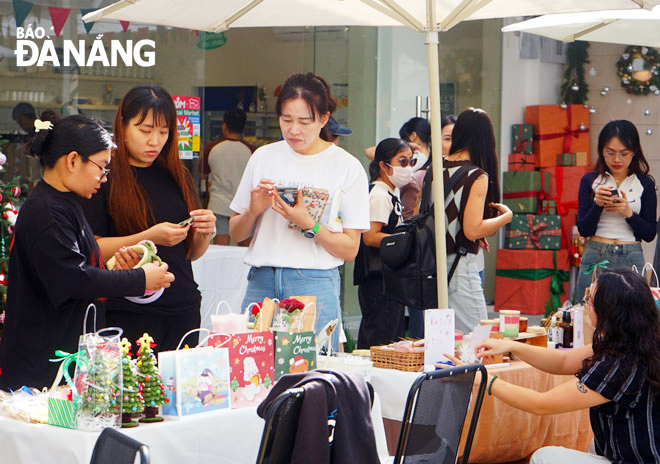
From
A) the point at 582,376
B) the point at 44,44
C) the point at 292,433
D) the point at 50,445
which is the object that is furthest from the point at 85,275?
the point at 44,44

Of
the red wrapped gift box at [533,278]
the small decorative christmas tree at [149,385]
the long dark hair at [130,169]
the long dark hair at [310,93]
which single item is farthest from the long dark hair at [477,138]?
the red wrapped gift box at [533,278]

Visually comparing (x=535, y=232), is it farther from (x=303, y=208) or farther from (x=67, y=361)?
(x=67, y=361)

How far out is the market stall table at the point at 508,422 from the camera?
366 centimetres

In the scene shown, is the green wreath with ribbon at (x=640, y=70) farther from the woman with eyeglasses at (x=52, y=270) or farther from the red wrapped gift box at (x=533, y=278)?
the woman with eyeglasses at (x=52, y=270)

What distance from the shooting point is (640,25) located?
6.30 meters

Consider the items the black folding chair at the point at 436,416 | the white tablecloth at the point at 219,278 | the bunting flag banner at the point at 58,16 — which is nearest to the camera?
the black folding chair at the point at 436,416

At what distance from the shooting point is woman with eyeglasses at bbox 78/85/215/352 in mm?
3312

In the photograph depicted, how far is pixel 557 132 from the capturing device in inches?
378

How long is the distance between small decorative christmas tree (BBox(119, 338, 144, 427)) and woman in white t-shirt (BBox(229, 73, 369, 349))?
4.08 feet

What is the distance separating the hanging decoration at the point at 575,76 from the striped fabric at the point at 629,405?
23.9 feet

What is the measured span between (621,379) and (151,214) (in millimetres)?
1674

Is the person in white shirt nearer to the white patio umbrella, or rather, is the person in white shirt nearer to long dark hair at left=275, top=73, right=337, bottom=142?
the white patio umbrella

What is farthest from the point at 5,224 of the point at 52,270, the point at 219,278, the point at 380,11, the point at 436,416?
the point at 436,416

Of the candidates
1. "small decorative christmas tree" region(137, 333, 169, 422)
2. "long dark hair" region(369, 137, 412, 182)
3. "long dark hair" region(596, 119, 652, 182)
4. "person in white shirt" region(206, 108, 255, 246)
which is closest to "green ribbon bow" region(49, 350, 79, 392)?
"small decorative christmas tree" region(137, 333, 169, 422)
